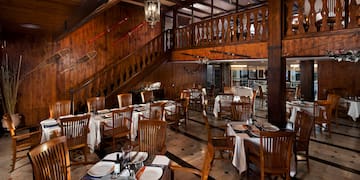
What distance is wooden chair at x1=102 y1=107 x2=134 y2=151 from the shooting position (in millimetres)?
4160

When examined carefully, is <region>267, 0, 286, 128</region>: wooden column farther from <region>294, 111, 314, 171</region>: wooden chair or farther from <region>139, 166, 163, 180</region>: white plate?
<region>139, 166, 163, 180</region>: white plate

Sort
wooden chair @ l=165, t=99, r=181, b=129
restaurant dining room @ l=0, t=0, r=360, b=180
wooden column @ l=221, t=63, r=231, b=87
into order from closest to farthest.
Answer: restaurant dining room @ l=0, t=0, r=360, b=180, wooden chair @ l=165, t=99, r=181, b=129, wooden column @ l=221, t=63, r=231, b=87

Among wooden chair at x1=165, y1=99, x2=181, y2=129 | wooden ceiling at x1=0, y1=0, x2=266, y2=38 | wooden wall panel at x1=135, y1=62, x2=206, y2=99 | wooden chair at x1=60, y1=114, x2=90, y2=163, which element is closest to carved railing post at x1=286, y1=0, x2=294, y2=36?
wooden chair at x1=165, y1=99, x2=181, y2=129

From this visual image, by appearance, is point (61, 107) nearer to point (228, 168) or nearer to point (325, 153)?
point (228, 168)

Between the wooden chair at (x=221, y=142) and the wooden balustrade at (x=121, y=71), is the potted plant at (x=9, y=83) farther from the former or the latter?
the wooden chair at (x=221, y=142)

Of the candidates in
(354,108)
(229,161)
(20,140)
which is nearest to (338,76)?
(354,108)

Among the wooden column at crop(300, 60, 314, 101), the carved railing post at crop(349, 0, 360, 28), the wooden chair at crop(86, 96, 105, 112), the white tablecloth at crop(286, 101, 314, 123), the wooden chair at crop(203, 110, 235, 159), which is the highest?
the carved railing post at crop(349, 0, 360, 28)

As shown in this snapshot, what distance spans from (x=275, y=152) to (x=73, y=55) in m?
6.59

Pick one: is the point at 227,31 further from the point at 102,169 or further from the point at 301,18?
the point at 102,169

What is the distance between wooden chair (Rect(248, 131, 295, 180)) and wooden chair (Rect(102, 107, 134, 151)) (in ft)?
8.99

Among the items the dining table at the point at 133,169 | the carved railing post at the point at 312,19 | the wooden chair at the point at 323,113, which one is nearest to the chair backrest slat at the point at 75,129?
the dining table at the point at 133,169

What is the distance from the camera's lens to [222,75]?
12516 millimetres

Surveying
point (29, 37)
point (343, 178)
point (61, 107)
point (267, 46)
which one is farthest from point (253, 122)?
point (29, 37)

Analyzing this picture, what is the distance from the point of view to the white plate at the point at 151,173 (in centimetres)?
184
